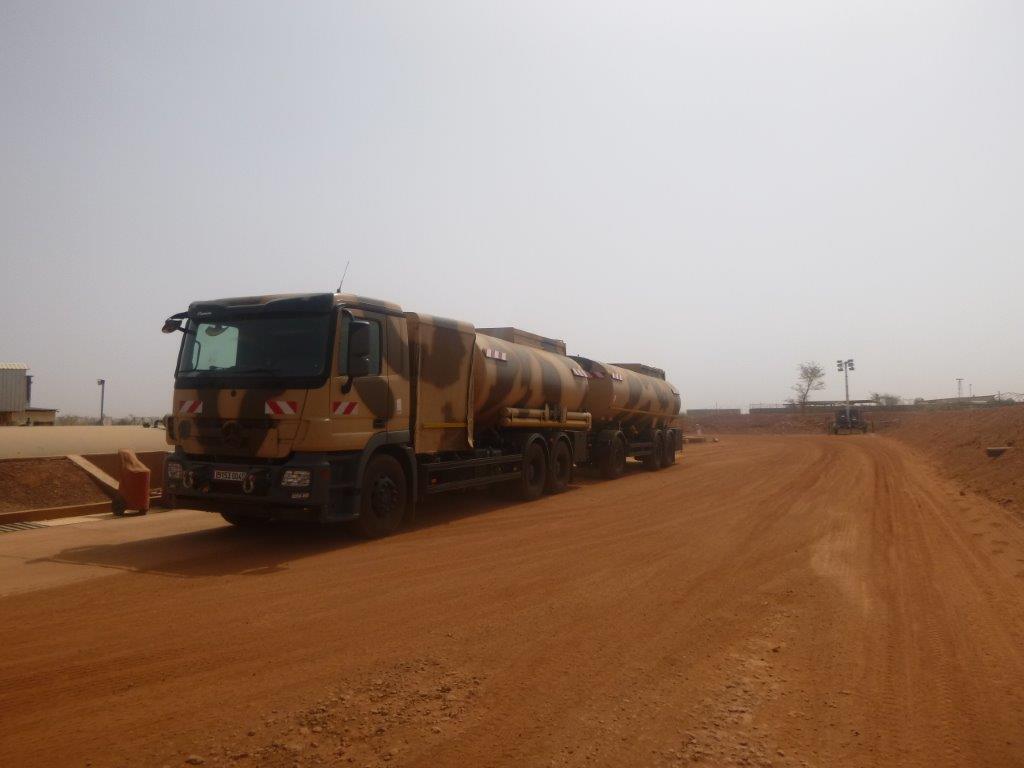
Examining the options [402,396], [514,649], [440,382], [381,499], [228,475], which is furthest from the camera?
[440,382]

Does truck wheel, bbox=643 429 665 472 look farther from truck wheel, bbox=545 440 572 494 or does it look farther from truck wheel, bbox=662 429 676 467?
truck wheel, bbox=545 440 572 494

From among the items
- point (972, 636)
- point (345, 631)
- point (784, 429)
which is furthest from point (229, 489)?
point (784, 429)

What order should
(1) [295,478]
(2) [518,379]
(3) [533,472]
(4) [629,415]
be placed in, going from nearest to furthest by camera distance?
1. (1) [295,478]
2. (2) [518,379]
3. (3) [533,472]
4. (4) [629,415]

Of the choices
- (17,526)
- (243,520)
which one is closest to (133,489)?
(17,526)

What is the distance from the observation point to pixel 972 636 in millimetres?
5207

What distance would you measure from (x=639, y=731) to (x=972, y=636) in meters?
3.20

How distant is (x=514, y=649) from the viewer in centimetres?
483

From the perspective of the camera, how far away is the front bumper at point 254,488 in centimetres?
798

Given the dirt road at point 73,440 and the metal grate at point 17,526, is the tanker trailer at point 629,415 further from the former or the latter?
the metal grate at point 17,526

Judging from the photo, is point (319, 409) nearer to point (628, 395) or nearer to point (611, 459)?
point (611, 459)

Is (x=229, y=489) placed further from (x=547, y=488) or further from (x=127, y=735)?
(x=547, y=488)

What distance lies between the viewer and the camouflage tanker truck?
816 cm

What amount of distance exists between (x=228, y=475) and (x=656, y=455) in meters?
15.8

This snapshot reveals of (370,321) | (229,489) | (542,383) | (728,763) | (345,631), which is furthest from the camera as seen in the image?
(542,383)
